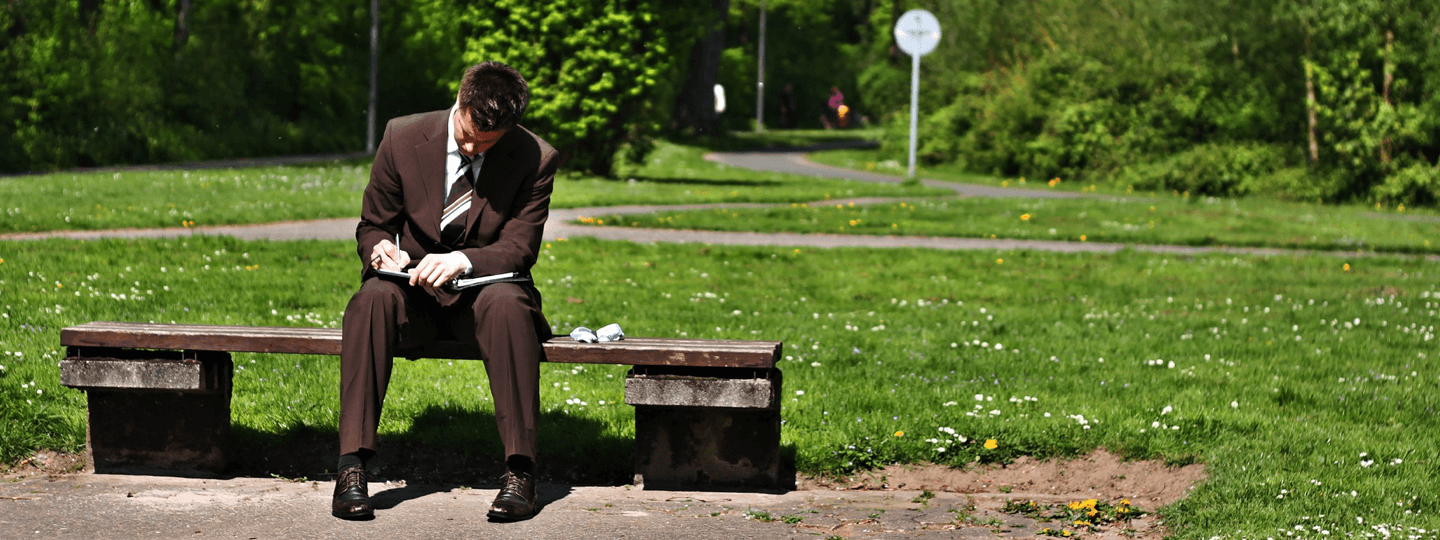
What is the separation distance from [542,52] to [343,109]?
11.4 m

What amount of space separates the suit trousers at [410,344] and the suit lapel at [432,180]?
249mm

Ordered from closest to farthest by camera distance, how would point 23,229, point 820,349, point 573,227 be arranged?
point 820,349 → point 23,229 → point 573,227

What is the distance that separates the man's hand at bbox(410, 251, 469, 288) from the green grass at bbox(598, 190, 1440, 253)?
33.4ft

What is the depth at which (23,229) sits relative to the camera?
12023mm

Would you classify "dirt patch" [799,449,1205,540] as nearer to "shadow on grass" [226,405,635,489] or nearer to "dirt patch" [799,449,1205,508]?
"dirt patch" [799,449,1205,508]

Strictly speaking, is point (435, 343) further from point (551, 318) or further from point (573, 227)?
point (573, 227)

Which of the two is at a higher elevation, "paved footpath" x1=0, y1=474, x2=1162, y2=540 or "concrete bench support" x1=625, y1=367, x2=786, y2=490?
"concrete bench support" x1=625, y1=367, x2=786, y2=490

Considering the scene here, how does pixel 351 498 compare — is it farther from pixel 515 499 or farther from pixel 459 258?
pixel 459 258

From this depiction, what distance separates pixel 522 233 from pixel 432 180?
345 millimetres

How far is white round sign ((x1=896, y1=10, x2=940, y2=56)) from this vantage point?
2439 centimetres

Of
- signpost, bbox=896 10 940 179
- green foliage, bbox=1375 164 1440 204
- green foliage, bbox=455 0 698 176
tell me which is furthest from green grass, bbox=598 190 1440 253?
signpost, bbox=896 10 940 179

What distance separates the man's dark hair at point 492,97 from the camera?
4602mm

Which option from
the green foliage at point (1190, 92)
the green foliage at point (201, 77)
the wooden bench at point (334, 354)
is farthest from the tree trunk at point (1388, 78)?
Result: the wooden bench at point (334, 354)

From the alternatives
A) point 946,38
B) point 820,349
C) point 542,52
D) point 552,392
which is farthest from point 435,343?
point 946,38
